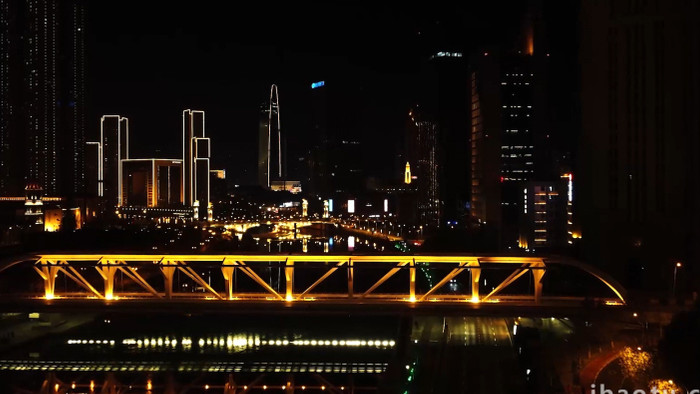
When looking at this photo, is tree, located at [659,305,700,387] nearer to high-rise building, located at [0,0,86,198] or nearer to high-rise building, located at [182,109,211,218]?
high-rise building, located at [0,0,86,198]

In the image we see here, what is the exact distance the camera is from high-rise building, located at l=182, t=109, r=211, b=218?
86312 mm

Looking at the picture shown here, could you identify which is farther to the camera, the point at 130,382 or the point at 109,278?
the point at 109,278

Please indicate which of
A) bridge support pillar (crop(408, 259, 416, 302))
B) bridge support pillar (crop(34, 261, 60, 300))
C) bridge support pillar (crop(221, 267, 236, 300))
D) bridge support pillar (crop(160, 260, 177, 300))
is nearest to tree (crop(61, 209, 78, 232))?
bridge support pillar (crop(34, 261, 60, 300))

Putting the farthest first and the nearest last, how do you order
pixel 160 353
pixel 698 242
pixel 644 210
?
pixel 644 210, pixel 698 242, pixel 160 353

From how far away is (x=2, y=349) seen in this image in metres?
7.67

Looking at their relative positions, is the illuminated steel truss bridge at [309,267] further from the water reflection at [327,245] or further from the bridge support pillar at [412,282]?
the water reflection at [327,245]

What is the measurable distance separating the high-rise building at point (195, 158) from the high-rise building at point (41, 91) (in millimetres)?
→ 29184

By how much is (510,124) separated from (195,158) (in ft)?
151

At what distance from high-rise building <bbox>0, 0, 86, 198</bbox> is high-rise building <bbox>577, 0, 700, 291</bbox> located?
131 feet

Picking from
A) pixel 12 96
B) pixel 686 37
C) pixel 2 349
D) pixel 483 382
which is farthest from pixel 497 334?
pixel 12 96

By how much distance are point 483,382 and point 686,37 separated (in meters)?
12.0

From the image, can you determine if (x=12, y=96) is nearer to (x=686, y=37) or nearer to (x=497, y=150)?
(x=497, y=150)

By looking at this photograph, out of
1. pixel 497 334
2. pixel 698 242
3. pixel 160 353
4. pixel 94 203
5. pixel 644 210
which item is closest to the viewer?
pixel 160 353

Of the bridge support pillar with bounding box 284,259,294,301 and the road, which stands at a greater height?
the bridge support pillar with bounding box 284,259,294,301
